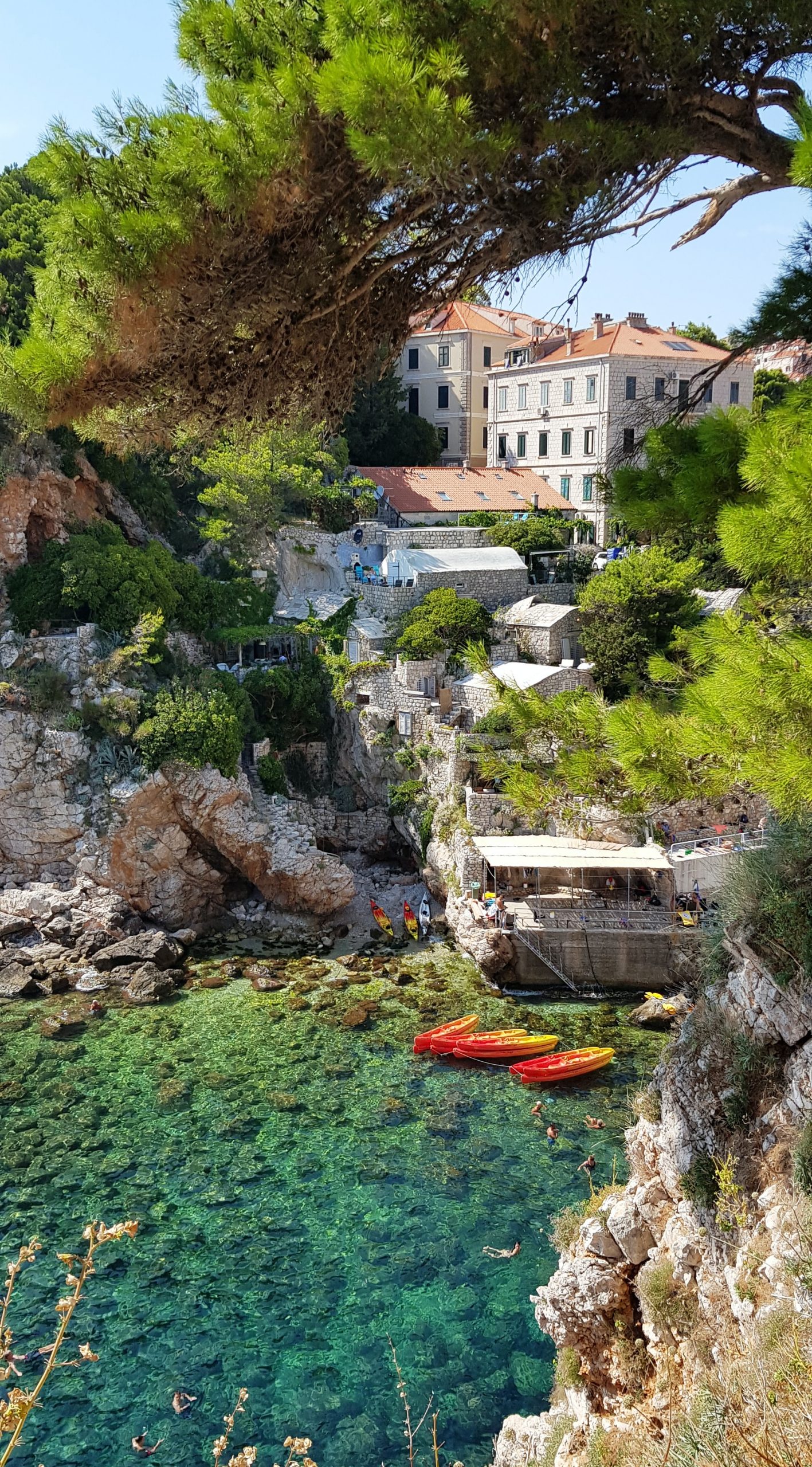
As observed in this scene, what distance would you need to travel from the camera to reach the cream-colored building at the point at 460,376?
42062 millimetres

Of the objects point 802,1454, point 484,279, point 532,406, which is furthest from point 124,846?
point 532,406

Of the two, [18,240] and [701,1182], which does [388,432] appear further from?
[701,1182]

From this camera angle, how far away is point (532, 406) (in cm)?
3853

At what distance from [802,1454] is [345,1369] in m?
8.11

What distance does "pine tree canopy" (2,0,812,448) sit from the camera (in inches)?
245

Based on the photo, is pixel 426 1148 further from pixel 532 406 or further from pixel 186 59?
A: pixel 532 406

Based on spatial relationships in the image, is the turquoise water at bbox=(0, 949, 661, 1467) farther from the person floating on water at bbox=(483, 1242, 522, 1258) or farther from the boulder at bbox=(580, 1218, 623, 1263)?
the boulder at bbox=(580, 1218, 623, 1263)

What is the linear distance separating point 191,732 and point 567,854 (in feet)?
29.1

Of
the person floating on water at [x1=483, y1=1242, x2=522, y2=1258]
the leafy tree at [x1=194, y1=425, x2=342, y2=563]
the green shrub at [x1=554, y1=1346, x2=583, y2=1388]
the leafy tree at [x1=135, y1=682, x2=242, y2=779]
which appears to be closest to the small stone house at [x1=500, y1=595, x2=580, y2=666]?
the leafy tree at [x1=194, y1=425, x2=342, y2=563]

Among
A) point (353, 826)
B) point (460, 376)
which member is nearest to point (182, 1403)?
point (353, 826)

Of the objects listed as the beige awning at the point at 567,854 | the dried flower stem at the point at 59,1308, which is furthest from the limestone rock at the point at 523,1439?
the beige awning at the point at 567,854

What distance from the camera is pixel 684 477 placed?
21.9ft

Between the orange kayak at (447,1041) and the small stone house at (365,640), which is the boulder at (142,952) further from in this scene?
the small stone house at (365,640)

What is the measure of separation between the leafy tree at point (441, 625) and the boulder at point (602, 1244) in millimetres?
19183
